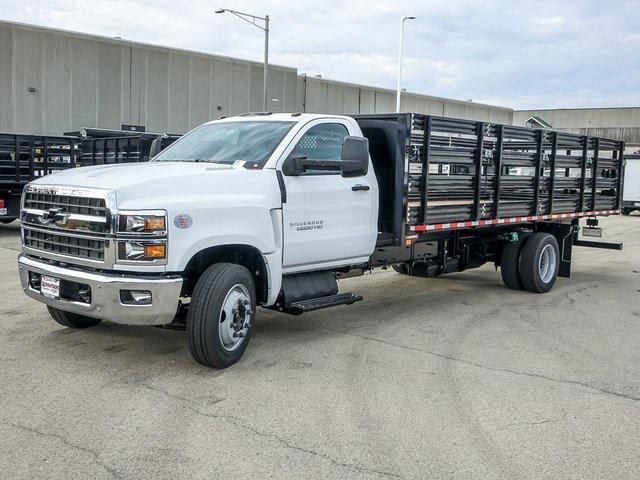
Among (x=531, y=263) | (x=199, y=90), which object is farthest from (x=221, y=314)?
(x=199, y=90)

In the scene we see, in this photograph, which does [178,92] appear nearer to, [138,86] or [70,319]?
[138,86]

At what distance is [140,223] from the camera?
17.1ft

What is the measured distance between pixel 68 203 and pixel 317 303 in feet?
8.11

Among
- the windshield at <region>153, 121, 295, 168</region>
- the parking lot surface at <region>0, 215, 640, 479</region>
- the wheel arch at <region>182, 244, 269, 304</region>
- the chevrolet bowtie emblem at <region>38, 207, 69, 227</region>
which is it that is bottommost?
the parking lot surface at <region>0, 215, 640, 479</region>

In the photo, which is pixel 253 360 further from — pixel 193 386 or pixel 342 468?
pixel 342 468

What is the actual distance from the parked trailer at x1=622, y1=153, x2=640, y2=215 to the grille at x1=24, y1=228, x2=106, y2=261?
27.7 metres

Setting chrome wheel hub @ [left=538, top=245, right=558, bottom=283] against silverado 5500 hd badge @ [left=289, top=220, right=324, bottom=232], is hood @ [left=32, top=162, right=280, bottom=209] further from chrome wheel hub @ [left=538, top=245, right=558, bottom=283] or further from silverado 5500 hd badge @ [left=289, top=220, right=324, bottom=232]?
chrome wheel hub @ [left=538, top=245, right=558, bottom=283]

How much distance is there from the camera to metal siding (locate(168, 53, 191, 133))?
40844 millimetres

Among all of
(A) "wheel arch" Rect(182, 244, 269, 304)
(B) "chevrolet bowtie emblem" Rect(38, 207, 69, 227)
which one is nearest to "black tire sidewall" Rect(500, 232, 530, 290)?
(A) "wheel arch" Rect(182, 244, 269, 304)

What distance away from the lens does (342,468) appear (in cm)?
403

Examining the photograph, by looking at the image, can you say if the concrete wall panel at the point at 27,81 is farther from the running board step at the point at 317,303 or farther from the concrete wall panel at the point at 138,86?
the running board step at the point at 317,303

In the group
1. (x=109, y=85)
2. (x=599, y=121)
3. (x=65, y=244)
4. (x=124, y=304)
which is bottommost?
Answer: (x=124, y=304)

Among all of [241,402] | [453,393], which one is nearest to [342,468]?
[241,402]

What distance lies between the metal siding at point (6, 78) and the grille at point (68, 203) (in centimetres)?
3111
